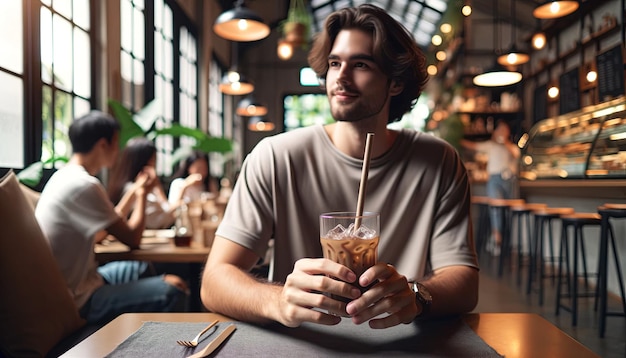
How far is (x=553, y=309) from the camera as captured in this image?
4.61 m

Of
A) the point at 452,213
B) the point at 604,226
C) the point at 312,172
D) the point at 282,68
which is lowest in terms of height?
the point at 604,226

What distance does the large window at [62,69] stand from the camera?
3.72 metres

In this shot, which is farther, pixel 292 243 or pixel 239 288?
pixel 292 243

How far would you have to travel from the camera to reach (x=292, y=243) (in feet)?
5.01

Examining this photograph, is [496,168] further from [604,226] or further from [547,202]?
[604,226]

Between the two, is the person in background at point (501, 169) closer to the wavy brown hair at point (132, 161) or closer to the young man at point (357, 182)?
the wavy brown hair at point (132, 161)

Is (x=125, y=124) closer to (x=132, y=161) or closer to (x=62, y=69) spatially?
(x=132, y=161)

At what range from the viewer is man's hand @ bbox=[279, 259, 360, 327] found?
0.95 m

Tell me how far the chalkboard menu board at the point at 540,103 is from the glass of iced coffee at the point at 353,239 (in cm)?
774

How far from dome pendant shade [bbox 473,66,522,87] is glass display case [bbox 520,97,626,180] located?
71 centimetres

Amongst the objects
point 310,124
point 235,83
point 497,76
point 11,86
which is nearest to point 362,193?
point 310,124

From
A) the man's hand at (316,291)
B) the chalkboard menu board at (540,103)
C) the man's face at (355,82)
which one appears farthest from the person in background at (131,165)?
the chalkboard menu board at (540,103)

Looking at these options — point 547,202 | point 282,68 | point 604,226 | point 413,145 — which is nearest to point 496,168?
point 547,202

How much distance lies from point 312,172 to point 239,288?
1.48ft
